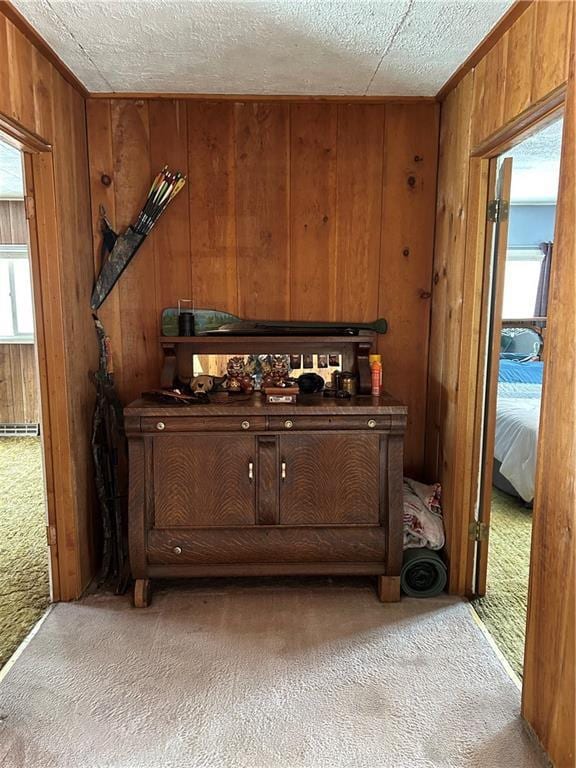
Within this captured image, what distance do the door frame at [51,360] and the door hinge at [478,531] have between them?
1798 millimetres

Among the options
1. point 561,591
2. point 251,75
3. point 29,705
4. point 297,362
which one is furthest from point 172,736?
point 251,75

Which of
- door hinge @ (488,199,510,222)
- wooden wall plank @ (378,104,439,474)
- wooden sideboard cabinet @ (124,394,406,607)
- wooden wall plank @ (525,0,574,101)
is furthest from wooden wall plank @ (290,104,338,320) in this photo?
wooden wall plank @ (525,0,574,101)

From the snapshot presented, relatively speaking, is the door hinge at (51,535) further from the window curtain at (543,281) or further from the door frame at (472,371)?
the window curtain at (543,281)

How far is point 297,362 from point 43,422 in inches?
48.0

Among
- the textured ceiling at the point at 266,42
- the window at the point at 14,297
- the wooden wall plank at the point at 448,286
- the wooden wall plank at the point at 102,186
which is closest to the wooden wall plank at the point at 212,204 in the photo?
the textured ceiling at the point at 266,42

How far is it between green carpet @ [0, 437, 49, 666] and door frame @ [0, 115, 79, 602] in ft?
0.52

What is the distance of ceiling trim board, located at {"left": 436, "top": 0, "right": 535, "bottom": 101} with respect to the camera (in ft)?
5.95

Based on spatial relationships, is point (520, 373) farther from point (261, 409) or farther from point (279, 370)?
point (261, 409)

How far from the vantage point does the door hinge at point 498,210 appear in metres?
2.29

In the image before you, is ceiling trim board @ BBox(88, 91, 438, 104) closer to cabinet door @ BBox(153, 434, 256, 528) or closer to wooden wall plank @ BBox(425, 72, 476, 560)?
wooden wall plank @ BBox(425, 72, 476, 560)

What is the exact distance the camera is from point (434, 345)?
277 cm

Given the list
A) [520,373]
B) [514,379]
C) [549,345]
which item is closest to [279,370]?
[549,345]

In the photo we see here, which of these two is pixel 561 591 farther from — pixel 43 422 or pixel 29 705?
pixel 43 422

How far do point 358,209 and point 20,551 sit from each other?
101 inches
